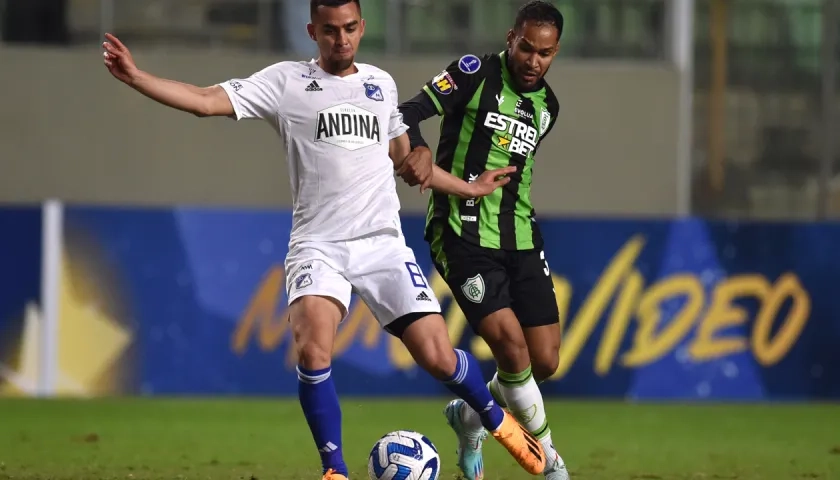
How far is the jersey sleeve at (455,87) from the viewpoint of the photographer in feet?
21.0

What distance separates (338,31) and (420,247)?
614 cm

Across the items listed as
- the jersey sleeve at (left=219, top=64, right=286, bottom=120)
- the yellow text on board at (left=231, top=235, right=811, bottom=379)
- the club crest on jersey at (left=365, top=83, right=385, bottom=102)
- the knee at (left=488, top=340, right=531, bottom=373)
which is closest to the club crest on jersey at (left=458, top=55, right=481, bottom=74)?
the club crest on jersey at (left=365, top=83, right=385, bottom=102)

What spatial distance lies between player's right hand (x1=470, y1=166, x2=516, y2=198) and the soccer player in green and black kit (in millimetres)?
70

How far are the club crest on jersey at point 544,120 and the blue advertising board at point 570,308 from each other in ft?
16.3

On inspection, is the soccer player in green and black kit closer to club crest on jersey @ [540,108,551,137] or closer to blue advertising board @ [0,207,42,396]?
club crest on jersey @ [540,108,551,137]

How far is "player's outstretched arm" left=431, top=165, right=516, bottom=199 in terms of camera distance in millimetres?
6055

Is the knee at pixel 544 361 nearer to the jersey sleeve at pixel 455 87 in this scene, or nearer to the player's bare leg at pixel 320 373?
the jersey sleeve at pixel 455 87

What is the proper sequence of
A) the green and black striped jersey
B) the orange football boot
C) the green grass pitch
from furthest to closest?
the green grass pitch < the green and black striped jersey < the orange football boot

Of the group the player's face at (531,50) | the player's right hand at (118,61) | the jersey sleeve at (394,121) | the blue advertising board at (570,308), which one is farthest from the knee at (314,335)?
the blue advertising board at (570,308)

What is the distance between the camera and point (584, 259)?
38.8ft

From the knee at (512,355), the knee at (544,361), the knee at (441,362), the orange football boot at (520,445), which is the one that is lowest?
the orange football boot at (520,445)

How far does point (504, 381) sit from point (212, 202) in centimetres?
843

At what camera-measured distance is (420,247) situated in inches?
457

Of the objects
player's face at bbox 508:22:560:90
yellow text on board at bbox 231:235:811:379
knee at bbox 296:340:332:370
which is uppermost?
player's face at bbox 508:22:560:90
